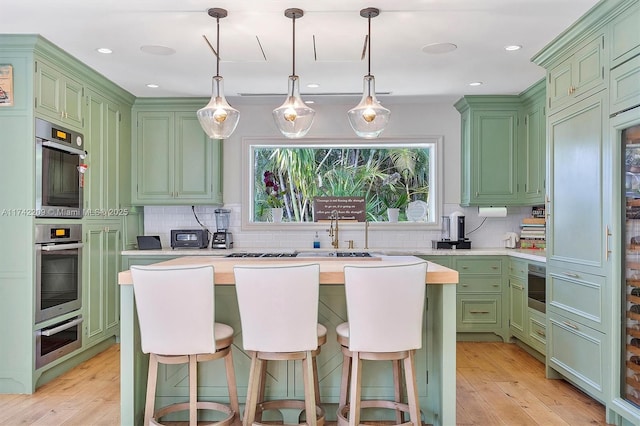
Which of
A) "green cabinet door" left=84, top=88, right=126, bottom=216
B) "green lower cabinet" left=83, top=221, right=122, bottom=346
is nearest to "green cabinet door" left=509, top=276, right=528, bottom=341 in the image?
"green lower cabinet" left=83, top=221, right=122, bottom=346

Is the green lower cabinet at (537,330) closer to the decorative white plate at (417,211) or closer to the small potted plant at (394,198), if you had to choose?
the decorative white plate at (417,211)

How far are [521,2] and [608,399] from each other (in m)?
2.37

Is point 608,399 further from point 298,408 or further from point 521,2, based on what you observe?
point 521,2

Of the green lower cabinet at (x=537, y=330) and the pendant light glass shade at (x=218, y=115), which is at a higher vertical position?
the pendant light glass shade at (x=218, y=115)

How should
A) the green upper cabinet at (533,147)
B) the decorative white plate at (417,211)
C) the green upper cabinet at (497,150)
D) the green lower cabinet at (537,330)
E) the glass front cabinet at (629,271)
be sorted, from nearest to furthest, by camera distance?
the glass front cabinet at (629,271) → the green lower cabinet at (537,330) → the green upper cabinet at (533,147) → the green upper cabinet at (497,150) → the decorative white plate at (417,211)

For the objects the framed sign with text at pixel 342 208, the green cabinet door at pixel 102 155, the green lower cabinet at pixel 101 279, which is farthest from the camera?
the framed sign with text at pixel 342 208

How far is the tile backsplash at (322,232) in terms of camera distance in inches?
218

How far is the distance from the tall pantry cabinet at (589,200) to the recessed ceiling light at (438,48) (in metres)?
0.69

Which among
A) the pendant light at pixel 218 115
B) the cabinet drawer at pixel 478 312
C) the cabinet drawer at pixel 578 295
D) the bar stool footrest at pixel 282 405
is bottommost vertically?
the bar stool footrest at pixel 282 405

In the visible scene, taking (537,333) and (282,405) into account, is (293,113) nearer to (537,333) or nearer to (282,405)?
(282,405)

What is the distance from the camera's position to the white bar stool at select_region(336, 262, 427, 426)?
7.80 feet

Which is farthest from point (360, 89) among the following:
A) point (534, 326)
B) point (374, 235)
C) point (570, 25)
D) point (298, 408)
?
point (298, 408)

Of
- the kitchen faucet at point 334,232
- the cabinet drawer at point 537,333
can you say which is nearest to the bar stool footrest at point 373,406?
the cabinet drawer at point 537,333

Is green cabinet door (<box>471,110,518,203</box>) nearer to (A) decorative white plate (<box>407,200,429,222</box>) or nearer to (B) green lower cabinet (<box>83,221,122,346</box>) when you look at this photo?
(A) decorative white plate (<box>407,200,429,222</box>)
